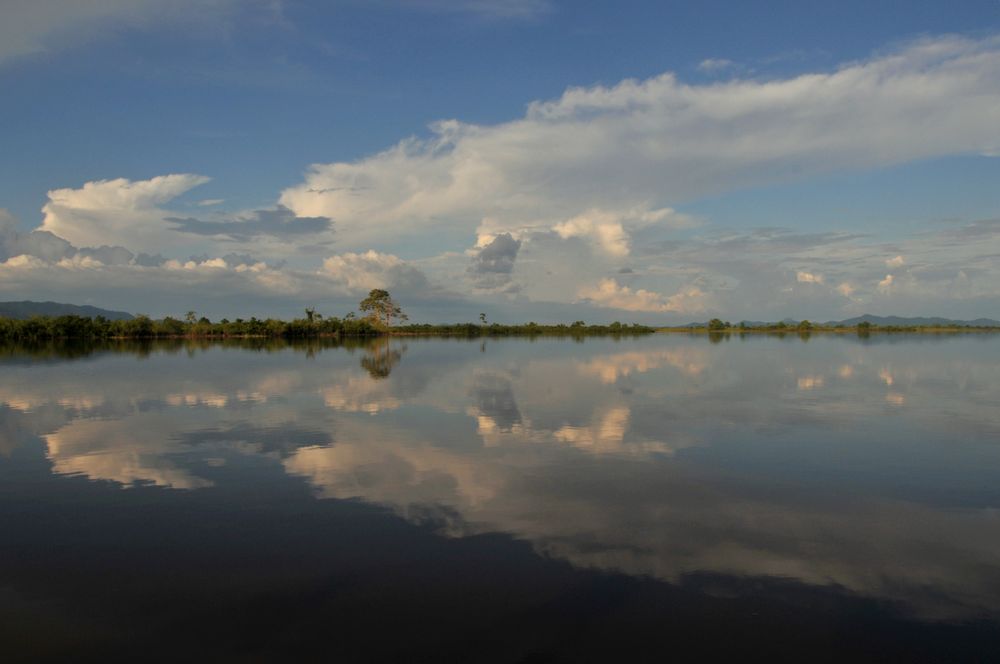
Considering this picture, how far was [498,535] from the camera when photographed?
8.76 metres

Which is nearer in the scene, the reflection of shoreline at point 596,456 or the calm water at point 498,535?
the calm water at point 498,535

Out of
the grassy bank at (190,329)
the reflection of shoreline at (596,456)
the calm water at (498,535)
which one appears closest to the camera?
the calm water at (498,535)

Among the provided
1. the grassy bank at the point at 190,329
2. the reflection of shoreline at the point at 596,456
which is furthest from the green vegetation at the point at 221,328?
the reflection of shoreline at the point at 596,456

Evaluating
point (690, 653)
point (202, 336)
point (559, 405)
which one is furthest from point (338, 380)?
point (202, 336)

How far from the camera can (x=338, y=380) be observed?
101 ft

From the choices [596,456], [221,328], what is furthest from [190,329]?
[596,456]

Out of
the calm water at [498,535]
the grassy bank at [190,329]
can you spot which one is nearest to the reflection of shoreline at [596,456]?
the calm water at [498,535]

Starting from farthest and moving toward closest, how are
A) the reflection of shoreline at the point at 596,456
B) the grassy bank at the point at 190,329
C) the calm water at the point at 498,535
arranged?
the grassy bank at the point at 190,329, the reflection of shoreline at the point at 596,456, the calm water at the point at 498,535

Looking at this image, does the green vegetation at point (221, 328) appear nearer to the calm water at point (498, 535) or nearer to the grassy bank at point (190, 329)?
the grassy bank at point (190, 329)

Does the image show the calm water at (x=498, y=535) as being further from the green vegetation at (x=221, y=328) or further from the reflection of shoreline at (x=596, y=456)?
the green vegetation at (x=221, y=328)

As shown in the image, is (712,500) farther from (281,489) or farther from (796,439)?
(281,489)

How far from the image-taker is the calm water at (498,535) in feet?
19.8

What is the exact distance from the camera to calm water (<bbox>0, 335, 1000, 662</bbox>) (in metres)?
6.05

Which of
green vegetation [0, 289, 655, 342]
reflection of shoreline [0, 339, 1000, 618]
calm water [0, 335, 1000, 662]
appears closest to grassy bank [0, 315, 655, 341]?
green vegetation [0, 289, 655, 342]
